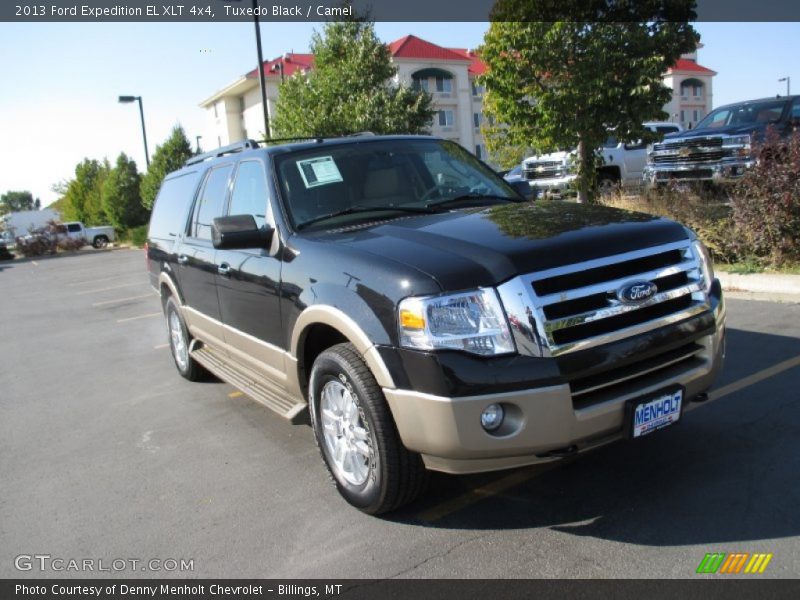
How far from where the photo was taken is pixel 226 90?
62719 mm

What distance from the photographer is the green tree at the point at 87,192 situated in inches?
1983

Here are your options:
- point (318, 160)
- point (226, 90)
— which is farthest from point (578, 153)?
point (226, 90)

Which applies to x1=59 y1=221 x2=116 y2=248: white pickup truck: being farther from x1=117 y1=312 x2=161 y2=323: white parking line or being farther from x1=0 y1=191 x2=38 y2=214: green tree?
x1=0 y1=191 x2=38 y2=214: green tree

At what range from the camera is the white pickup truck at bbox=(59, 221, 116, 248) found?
42406 mm

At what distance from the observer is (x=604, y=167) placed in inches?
706

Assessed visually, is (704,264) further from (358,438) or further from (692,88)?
(692,88)

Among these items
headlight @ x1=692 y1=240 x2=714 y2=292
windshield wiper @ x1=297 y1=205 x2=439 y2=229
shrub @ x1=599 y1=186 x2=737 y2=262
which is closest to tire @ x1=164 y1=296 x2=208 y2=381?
windshield wiper @ x1=297 y1=205 x2=439 y2=229

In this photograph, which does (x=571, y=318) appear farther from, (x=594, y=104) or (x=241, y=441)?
(x=594, y=104)

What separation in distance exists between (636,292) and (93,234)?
1773 inches

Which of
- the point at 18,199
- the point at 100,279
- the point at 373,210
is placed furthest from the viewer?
the point at 18,199

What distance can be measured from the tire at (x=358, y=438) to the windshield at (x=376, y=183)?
104 cm

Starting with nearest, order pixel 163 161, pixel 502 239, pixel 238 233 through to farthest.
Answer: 1. pixel 502 239
2. pixel 238 233
3. pixel 163 161

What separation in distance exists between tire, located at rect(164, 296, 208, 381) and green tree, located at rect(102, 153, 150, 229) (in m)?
40.2

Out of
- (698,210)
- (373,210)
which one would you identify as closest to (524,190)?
(373,210)
